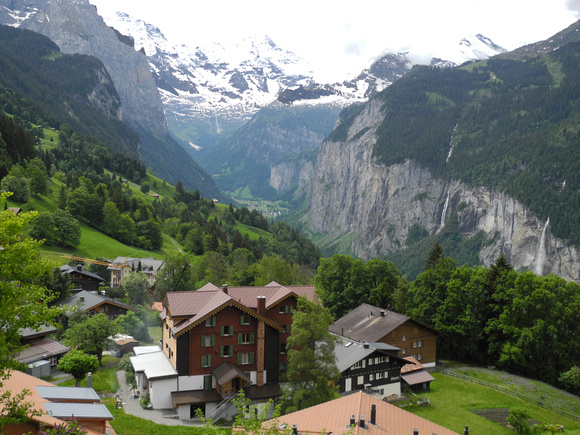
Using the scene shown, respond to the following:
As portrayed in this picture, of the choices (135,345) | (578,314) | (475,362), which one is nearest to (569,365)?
(578,314)

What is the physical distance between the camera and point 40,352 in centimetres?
4962

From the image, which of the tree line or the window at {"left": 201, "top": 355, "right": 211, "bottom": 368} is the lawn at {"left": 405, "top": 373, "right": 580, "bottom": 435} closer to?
the tree line

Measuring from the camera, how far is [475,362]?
223 ft

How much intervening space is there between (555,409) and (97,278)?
235ft

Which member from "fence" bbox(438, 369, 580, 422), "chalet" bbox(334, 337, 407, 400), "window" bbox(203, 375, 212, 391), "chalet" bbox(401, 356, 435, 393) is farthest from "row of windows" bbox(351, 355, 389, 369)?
"window" bbox(203, 375, 212, 391)

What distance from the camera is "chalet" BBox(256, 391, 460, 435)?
2745cm

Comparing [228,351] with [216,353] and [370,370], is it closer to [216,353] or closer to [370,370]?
[216,353]

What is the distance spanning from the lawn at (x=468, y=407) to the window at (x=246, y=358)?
52.9 feet

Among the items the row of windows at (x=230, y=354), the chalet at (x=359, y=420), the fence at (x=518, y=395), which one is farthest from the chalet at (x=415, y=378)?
the chalet at (x=359, y=420)

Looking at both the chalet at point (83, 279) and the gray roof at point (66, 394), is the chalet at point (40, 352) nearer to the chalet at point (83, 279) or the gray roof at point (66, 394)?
the gray roof at point (66, 394)

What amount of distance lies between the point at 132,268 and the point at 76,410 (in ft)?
257

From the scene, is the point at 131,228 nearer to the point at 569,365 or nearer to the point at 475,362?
the point at 475,362

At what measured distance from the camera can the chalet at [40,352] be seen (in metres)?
47.0

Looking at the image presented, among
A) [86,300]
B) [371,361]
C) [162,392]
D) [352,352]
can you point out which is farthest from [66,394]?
[86,300]
